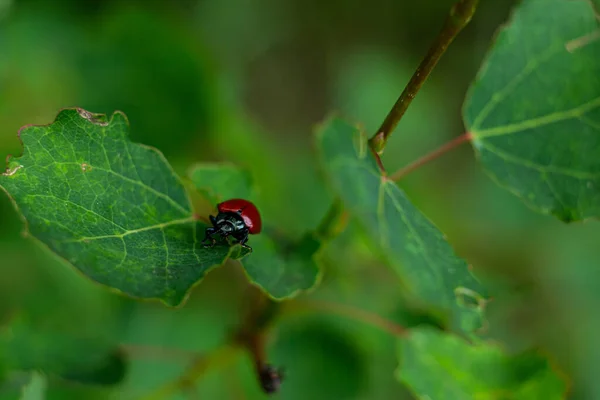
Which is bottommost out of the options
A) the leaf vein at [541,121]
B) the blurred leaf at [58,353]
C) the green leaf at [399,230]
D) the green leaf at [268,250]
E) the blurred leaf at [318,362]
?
the blurred leaf at [318,362]

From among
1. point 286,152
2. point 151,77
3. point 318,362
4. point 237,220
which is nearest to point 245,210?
point 237,220

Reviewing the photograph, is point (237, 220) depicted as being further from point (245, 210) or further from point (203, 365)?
point (203, 365)

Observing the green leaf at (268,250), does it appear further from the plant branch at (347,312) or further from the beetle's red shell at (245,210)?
the plant branch at (347,312)

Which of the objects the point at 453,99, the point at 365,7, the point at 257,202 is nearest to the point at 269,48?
the point at 365,7

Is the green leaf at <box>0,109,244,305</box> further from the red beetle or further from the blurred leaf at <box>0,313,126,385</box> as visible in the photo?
the blurred leaf at <box>0,313,126,385</box>

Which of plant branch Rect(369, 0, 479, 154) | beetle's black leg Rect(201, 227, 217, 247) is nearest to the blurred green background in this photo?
beetle's black leg Rect(201, 227, 217, 247)

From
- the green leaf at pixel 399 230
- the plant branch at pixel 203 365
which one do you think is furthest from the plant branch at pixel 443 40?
the plant branch at pixel 203 365
